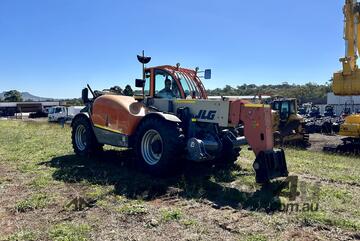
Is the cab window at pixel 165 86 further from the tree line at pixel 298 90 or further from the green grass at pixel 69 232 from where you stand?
the tree line at pixel 298 90

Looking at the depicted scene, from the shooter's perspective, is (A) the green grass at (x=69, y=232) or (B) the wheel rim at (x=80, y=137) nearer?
(A) the green grass at (x=69, y=232)

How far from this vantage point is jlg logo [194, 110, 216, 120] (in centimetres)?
775

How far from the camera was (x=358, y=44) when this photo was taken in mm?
14375

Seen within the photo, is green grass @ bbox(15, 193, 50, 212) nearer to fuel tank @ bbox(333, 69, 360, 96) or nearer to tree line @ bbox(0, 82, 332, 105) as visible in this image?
fuel tank @ bbox(333, 69, 360, 96)

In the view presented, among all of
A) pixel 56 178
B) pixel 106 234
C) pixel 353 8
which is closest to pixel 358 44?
pixel 353 8

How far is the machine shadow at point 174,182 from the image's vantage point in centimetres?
633

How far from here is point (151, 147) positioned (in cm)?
819

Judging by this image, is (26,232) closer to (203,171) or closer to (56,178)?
(56,178)

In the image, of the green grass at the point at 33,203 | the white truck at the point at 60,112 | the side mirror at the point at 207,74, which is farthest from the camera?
the white truck at the point at 60,112

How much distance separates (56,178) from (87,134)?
2.41 m

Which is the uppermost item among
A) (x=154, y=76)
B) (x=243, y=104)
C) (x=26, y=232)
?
(x=154, y=76)

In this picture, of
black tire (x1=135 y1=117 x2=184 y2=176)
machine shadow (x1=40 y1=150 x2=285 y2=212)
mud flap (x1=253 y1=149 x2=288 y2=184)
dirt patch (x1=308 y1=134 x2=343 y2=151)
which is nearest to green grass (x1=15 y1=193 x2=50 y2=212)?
machine shadow (x1=40 y1=150 x2=285 y2=212)

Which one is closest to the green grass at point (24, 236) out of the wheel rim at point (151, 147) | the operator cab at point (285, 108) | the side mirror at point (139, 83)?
the wheel rim at point (151, 147)

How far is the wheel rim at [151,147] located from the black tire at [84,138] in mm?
2458
